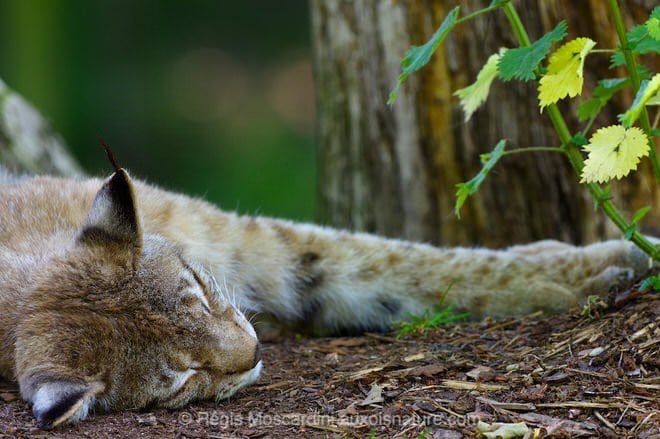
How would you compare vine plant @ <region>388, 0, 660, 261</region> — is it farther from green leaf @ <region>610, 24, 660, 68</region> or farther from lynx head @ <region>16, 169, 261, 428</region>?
lynx head @ <region>16, 169, 261, 428</region>

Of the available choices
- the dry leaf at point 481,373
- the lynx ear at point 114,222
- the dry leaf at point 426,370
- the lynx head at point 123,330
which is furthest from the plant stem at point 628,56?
the lynx ear at point 114,222

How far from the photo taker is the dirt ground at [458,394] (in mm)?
2797

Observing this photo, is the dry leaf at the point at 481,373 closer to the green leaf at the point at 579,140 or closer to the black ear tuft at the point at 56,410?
the green leaf at the point at 579,140

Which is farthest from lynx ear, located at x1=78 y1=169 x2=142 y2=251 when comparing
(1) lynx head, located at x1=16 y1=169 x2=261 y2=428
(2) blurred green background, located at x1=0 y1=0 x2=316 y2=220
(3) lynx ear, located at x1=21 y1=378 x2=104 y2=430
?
(2) blurred green background, located at x1=0 y1=0 x2=316 y2=220

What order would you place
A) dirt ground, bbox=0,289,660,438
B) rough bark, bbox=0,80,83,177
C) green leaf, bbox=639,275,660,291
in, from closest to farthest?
dirt ground, bbox=0,289,660,438
green leaf, bbox=639,275,660,291
rough bark, bbox=0,80,83,177

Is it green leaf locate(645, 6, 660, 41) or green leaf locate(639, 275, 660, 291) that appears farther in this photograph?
green leaf locate(639, 275, 660, 291)

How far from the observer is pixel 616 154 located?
9.45 feet

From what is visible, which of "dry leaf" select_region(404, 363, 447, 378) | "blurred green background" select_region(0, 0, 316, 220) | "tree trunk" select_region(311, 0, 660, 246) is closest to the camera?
"dry leaf" select_region(404, 363, 447, 378)

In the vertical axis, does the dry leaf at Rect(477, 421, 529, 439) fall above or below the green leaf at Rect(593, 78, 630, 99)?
below

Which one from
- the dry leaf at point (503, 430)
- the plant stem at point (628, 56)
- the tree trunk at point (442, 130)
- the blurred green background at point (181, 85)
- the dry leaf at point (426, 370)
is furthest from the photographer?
the blurred green background at point (181, 85)

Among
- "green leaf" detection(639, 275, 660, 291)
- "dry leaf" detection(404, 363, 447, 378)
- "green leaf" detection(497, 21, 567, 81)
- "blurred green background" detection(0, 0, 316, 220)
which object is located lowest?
"dry leaf" detection(404, 363, 447, 378)

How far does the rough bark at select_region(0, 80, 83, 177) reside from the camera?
6246mm

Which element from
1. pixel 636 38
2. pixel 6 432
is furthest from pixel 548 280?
pixel 6 432

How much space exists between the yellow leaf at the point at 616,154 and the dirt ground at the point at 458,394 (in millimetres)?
641
